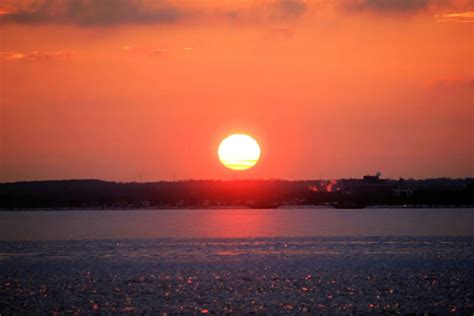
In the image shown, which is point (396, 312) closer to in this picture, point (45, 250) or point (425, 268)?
point (425, 268)

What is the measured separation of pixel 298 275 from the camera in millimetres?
44188

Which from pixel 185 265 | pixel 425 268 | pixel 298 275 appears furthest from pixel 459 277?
pixel 185 265

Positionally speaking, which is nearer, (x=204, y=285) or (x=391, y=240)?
(x=204, y=285)

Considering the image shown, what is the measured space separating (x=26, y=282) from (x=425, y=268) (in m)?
24.0

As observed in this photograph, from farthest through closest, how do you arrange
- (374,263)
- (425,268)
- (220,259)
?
(220,259) → (374,263) → (425,268)

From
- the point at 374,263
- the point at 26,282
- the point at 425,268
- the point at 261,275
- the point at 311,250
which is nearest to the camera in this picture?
the point at 26,282

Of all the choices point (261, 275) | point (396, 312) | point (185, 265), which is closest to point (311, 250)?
point (185, 265)

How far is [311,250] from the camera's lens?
64000mm

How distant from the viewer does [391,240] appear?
78188 millimetres

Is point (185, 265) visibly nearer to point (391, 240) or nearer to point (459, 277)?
point (459, 277)

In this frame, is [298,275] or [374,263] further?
[374,263]

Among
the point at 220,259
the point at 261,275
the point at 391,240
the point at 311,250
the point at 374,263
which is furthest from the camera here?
the point at 391,240

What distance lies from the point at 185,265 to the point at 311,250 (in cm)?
1643

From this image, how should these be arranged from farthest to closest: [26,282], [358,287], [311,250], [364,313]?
[311,250]
[26,282]
[358,287]
[364,313]
